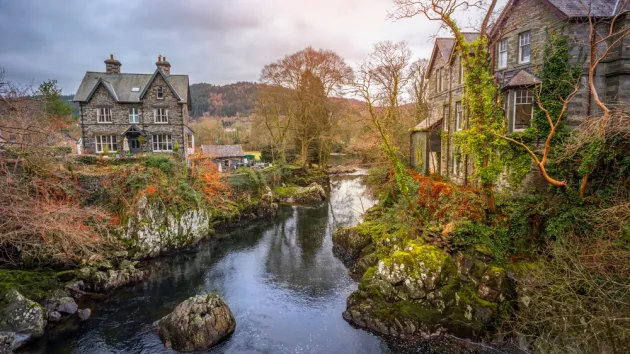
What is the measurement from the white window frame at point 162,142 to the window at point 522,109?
28.0m

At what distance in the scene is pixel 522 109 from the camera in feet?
55.6

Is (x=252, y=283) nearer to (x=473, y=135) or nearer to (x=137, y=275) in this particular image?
(x=137, y=275)

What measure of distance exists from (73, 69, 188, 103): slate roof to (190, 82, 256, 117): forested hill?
61.1 m

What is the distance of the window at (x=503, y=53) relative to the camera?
18375 mm

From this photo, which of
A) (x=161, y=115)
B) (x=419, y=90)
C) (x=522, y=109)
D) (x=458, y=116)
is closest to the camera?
(x=522, y=109)

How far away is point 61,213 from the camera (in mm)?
15586

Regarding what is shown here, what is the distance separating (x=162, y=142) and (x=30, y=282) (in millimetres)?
19945

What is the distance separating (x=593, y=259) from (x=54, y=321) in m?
18.7

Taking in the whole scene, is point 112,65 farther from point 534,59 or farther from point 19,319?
point 534,59

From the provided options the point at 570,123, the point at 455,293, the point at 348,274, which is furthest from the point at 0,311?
the point at 570,123

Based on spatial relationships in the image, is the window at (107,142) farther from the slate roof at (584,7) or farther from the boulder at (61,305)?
the slate roof at (584,7)

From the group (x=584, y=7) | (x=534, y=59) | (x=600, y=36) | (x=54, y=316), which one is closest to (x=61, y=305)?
(x=54, y=316)

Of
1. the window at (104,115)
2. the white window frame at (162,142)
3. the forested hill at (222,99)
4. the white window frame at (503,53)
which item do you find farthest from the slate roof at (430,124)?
the forested hill at (222,99)

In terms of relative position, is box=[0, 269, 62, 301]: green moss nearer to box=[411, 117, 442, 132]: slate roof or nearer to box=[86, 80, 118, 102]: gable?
box=[86, 80, 118, 102]: gable
